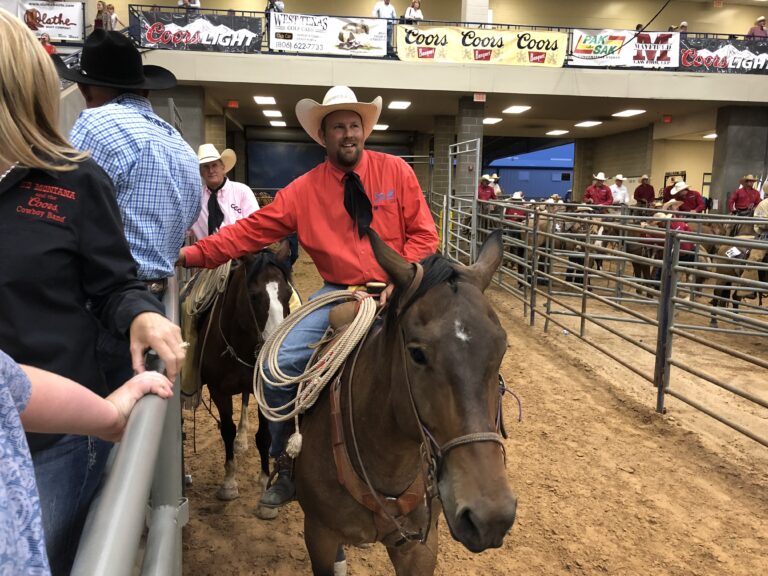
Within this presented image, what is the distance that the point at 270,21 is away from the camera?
16719 mm

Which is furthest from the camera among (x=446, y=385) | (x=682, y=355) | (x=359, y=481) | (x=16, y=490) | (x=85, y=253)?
(x=682, y=355)

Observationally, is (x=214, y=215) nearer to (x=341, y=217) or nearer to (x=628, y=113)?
(x=341, y=217)

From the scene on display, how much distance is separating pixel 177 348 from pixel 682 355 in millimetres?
8448

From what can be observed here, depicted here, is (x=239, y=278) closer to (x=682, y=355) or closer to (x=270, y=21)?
(x=682, y=355)

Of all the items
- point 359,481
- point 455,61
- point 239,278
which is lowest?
point 359,481

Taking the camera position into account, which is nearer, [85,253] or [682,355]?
[85,253]

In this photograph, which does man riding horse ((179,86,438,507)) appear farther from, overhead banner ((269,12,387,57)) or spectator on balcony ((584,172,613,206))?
spectator on balcony ((584,172,613,206))

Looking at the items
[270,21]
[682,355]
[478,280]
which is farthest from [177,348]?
[270,21]

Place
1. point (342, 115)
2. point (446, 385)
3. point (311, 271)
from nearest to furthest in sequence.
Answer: point (446, 385)
point (342, 115)
point (311, 271)

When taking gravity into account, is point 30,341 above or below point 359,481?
above

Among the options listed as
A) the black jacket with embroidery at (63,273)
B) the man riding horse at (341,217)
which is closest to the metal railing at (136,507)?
the black jacket with embroidery at (63,273)

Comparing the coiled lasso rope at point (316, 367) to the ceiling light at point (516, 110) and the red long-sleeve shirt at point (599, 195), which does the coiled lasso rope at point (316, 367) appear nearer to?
the red long-sleeve shirt at point (599, 195)

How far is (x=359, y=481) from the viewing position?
2529 millimetres

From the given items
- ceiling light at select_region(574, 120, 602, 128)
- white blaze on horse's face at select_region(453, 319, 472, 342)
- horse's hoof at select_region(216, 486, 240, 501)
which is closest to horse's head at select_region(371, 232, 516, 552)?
white blaze on horse's face at select_region(453, 319, 472, 342)
